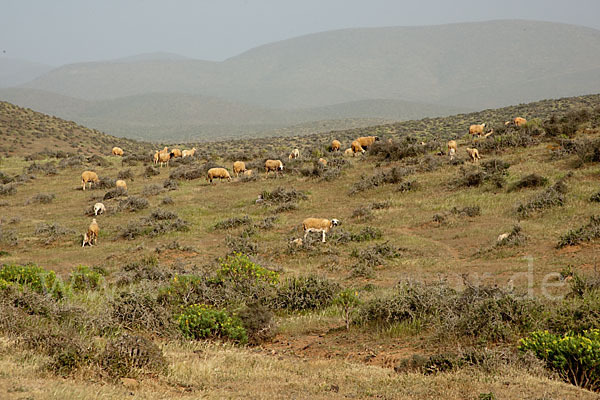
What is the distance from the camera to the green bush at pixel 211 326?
8922 millimetres

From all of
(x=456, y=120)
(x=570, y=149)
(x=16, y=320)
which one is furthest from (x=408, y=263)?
(x=456, y=120)

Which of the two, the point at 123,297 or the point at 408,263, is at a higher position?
the point at 123,297

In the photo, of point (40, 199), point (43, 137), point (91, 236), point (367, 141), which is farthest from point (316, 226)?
point (43, 137)

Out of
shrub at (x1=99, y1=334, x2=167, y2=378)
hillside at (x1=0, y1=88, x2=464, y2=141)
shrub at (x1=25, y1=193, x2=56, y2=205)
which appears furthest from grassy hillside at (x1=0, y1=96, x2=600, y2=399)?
hillside at (x1=0, y1=88, x2=464, y2=141)

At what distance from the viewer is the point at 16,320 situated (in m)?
7.75

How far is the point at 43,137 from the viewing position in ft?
183

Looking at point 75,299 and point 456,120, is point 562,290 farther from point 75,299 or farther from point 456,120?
point 456,120

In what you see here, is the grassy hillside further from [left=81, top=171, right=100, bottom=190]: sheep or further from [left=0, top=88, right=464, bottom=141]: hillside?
[left=0, top=88, right=464, bottom=141]: hillside

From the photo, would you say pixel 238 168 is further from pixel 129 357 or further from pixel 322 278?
pixel 129 357

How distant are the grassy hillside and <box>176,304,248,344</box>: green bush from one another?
0.13 feet

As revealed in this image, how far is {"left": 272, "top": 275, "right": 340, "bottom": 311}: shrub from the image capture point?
11109 mm

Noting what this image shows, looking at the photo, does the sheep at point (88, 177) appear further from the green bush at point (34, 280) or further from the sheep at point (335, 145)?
the green bush at point (34, 280)

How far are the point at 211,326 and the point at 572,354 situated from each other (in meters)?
5.76

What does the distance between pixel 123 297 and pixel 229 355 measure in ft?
9.65
